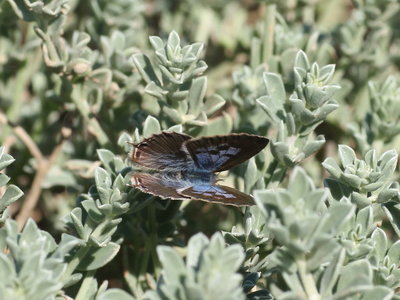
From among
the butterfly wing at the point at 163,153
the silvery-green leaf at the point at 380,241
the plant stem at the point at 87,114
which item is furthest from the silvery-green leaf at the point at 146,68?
the silvery-green leaf at the point at 380,241

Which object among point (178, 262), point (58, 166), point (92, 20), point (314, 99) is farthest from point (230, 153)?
point (92, 20)

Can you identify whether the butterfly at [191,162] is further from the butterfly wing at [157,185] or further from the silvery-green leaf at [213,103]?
the silvery-green leaf at [213,103]

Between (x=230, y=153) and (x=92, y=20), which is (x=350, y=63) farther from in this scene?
(x=230, y=153)

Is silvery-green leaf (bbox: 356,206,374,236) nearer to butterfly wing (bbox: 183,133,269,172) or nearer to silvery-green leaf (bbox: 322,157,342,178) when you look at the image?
silvery-green leaf (bbox: 322,157,342,178)

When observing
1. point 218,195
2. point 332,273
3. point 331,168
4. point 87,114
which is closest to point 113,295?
point 218,195

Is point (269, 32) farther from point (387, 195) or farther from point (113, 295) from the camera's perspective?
point (113, 295)

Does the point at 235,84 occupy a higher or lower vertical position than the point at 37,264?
lower
